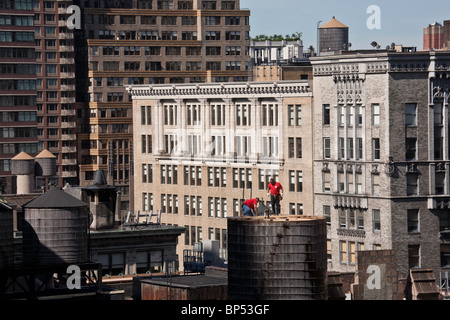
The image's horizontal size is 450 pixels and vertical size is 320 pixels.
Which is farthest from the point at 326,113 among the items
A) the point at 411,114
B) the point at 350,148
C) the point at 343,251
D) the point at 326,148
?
the point at 343,251

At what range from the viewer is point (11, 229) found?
103 metres

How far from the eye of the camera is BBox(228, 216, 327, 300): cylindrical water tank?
95812mm

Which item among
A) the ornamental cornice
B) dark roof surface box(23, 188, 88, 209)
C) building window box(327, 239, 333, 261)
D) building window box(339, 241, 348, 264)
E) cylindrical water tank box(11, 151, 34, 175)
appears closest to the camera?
dark roof surface box(23, 188, 88, 209)

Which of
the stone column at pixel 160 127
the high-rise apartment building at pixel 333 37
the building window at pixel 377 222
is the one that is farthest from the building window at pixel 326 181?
the stone column at pixel 160 127

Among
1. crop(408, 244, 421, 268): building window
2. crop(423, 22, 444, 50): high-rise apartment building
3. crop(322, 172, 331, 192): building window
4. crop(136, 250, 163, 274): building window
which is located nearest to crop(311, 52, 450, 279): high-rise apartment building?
crop(408, 244, 421, 268): building window

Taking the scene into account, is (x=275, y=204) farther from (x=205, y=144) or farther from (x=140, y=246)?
(x=205, y=144)

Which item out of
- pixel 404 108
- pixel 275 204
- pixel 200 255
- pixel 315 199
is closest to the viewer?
pixel 275 204

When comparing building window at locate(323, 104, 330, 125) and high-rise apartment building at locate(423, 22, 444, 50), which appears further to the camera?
high-rise apartment building at locate(423, 22, 444, 50)

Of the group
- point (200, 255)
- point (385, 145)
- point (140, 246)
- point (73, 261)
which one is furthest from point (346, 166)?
point (73, 261)

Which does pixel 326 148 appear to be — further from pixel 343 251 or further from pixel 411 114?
pixel 411 114

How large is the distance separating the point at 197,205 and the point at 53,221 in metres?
85.4

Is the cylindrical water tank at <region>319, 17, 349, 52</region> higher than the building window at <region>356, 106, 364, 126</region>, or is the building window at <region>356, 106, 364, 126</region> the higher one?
the cylindrical water tank at <region>319, 17, 349, 52</region>

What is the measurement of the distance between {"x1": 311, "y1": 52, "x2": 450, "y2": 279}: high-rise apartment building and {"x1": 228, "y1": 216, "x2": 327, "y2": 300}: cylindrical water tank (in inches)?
2304

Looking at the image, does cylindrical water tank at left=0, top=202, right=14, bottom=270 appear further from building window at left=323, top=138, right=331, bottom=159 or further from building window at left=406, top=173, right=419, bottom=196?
building window at left=323, top=138, right=331, bottom=159
